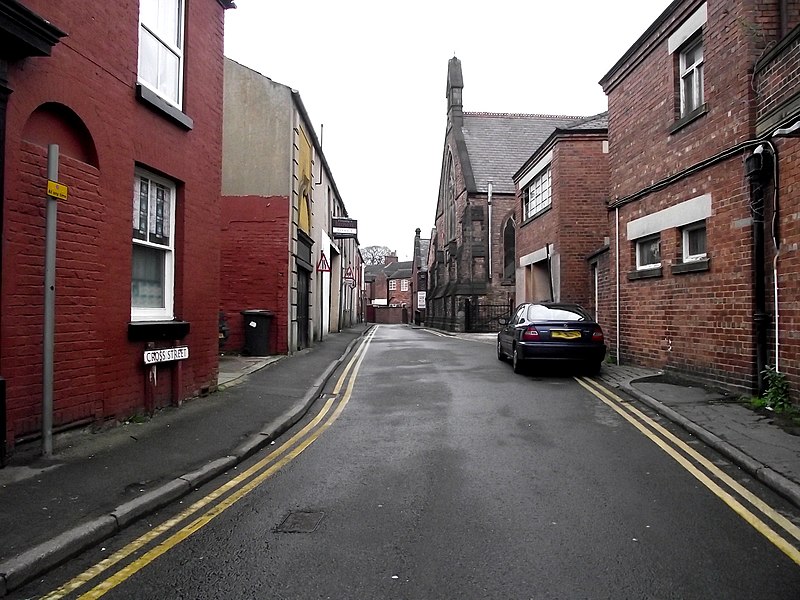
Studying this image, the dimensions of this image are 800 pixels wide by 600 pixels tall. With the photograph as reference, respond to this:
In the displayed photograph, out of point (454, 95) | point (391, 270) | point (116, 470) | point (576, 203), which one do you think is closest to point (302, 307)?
point (576, 203)

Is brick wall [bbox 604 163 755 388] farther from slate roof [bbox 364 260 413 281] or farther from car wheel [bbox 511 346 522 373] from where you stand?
slate roof [bbox 364 260 413 281]

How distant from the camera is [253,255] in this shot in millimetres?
15508

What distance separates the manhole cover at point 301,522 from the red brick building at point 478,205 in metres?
29.4

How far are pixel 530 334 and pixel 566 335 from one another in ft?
2.27

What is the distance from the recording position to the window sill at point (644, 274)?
459 inches

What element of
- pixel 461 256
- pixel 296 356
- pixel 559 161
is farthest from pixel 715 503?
pixel 461 256

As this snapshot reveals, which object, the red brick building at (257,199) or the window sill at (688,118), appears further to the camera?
the red brick building at (257,199)

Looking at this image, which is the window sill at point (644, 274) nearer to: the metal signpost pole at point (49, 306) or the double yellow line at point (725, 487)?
the double yellow line at point (725, 487)

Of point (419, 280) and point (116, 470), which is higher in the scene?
point (419, 280)

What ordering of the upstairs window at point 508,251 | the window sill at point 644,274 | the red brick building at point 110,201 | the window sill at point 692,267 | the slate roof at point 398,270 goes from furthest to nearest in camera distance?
1. the slate roof at point 398,270
2. the upstairs window at point 508,251
3. the window sill at point 644,274
4. the window sill at point 692,267
5. the red brick building at point 110,201

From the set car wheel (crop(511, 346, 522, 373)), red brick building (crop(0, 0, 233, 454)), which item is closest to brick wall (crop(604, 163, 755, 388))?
car wheel (crop(511, 346, 522, 373))

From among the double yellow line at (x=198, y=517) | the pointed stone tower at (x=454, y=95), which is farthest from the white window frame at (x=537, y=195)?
the pointed stone tower at (x=454, y=95)

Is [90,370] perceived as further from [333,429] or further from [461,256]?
[461,256]

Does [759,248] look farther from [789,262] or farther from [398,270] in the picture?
[398,270]
